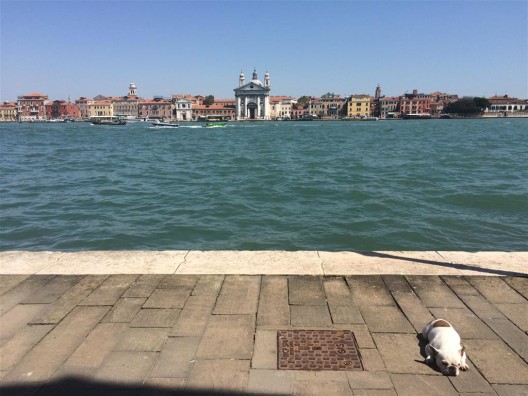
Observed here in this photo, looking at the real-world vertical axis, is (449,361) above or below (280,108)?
below

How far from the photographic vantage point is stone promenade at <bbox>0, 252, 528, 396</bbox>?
7.93 feet

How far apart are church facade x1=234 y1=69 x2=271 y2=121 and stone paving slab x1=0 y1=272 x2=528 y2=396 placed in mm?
129844

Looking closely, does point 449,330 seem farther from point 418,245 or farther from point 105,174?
point 105,174

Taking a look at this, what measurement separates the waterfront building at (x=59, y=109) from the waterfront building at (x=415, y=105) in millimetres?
112832

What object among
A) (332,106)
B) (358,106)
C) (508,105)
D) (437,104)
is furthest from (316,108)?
(508,105)

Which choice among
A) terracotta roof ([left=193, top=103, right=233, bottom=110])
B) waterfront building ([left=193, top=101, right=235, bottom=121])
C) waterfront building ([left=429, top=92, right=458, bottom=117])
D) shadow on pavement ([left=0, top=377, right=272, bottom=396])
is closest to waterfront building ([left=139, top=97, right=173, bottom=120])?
terracotta roof ([left=193, top=103, right=233, bottom=110])

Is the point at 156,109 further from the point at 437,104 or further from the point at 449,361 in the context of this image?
the point at 449,361

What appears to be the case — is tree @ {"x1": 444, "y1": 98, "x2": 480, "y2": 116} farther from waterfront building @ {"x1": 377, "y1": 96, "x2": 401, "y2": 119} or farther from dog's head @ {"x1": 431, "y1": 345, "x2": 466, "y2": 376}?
dog's head @ {"x1": 431, "y1": 345, "x2": 466, "y2": 376}

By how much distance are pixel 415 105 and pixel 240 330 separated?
143 metres

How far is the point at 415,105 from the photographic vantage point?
133 meters

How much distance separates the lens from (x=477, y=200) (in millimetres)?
11984

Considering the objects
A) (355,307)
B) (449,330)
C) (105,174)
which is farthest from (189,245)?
(105,174)

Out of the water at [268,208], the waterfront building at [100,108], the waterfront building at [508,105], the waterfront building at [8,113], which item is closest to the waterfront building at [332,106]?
the waterfront building at [508,105]

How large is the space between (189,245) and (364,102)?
135584mm
